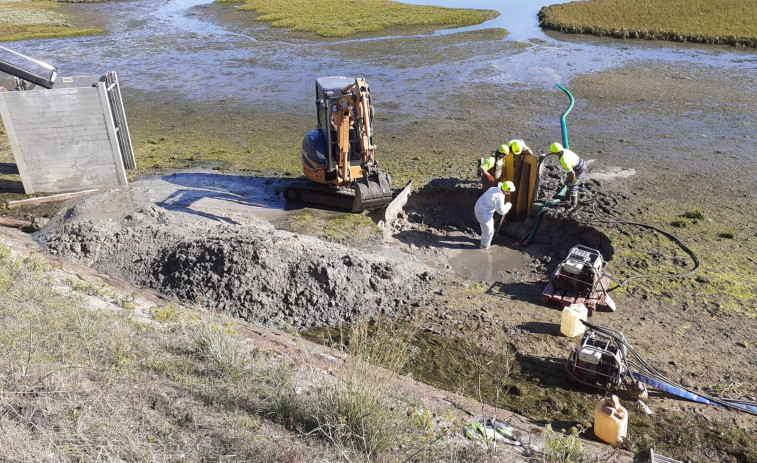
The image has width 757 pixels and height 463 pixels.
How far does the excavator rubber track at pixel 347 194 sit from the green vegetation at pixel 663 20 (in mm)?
24034

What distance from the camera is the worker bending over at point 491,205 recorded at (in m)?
11.0

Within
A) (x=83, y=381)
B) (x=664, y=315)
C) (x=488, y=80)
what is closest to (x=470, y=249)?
(x=664, y=315)

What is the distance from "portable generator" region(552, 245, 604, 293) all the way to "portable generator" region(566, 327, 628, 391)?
1.58 m

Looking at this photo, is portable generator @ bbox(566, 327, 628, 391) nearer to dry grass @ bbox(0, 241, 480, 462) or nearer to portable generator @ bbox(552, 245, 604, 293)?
portable generator @ bbox(552, 245, 604, 293)

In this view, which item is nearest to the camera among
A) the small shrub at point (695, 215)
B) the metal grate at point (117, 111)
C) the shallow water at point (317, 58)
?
the small shrub at point (695, 215)

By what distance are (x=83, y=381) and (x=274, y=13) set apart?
132 ft

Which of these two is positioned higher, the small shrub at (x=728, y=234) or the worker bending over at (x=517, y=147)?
the worker bending over at (x=517, y=147)

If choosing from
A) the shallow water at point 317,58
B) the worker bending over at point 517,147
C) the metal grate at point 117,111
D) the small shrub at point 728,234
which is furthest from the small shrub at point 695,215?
the metal grate at point 117,111

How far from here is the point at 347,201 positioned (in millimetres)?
12406

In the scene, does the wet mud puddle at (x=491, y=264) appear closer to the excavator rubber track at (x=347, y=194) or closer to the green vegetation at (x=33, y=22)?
the excavator rubber track at (x=347, y=194)

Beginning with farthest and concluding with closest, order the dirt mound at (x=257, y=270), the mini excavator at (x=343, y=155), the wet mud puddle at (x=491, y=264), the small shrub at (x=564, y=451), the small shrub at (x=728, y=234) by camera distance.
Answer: the mini excavator at (x=343, y=155) < the small shrub at (x=728, y=234) < the wet mud puddle at (x=491, y=264) < the dirt mound at (x=257, y=270) < the small shrub at (x=564, y=451)

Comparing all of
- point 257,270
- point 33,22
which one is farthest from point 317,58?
point 33,22

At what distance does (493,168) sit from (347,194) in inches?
121

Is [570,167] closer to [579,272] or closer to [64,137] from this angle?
[579,272]
